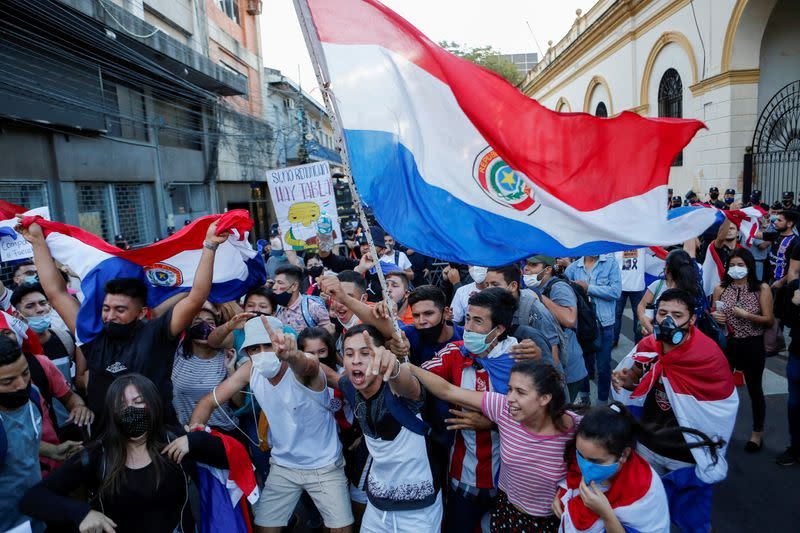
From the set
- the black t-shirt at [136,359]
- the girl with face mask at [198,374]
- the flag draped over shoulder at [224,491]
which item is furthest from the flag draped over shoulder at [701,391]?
the black t-shirt at [136,359]

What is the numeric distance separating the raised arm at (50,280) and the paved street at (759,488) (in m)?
4.33

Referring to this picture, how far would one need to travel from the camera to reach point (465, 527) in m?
2.95

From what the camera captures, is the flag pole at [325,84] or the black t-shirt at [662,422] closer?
the flag pole at [325,84]

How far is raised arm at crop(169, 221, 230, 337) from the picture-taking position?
3100 mm

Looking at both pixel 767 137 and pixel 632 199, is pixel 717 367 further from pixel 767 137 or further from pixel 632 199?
pixel 767 137

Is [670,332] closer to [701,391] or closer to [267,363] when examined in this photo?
[701,391]

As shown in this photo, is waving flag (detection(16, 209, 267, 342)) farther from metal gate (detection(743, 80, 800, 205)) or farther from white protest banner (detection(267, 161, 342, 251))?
metal gate (detection(743, 80, 800, 205))

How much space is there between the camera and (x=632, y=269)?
6305mm

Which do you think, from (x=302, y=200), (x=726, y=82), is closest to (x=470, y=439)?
(x=302, y=200)

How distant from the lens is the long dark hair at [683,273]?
13.5 ft

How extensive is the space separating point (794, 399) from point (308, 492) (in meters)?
3.55

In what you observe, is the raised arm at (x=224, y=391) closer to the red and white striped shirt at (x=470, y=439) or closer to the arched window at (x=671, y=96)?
the red and white striped shirt at (x=470, y=439)

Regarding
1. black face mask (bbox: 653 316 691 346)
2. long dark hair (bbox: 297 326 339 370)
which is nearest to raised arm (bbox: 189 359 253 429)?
long dark hair (bbox: 297 326 339 370)

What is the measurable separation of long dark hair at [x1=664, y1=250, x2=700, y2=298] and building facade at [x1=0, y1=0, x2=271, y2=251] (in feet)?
32.9
